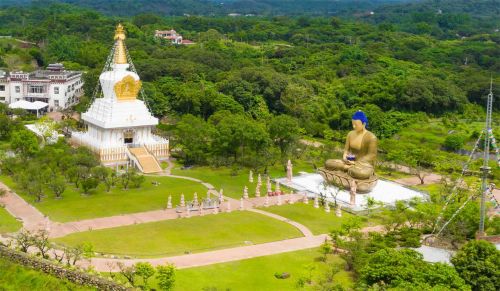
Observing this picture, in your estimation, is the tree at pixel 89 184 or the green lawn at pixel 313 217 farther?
the tree at pixel 89 184

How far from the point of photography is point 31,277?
28.9 meters

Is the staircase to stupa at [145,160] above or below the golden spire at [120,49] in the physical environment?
below

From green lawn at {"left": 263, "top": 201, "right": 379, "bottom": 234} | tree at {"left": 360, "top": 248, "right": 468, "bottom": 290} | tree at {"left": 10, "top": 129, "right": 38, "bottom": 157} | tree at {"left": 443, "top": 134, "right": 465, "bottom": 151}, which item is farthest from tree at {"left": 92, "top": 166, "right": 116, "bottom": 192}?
tree at {"left": 443, "top": 134, "right": 465, "bottom": 151}

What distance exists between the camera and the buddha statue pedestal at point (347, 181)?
149ft

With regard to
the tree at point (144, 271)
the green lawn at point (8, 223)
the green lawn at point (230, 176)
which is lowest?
the green lawn at point (230, 176)

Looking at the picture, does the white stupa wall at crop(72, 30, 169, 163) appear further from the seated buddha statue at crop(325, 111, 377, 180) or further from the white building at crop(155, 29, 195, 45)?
the white building at crop(155, 29, 195, 45)

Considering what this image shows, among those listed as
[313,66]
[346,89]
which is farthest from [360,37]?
[346,89]

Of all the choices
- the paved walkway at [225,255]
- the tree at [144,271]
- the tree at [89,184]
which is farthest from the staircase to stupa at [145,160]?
the tree at [144,271]

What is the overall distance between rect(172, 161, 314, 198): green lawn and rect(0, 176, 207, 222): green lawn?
1749 mm

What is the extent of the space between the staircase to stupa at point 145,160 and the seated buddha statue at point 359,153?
46.1 feet

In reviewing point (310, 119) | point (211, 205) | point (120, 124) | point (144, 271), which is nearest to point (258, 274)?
point (144, 271)

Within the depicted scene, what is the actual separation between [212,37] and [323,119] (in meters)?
68.9

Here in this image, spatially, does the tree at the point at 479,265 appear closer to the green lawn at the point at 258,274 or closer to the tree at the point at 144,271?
the green lawn at the point at 258,274

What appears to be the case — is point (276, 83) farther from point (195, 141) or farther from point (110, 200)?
point (110, 200)
